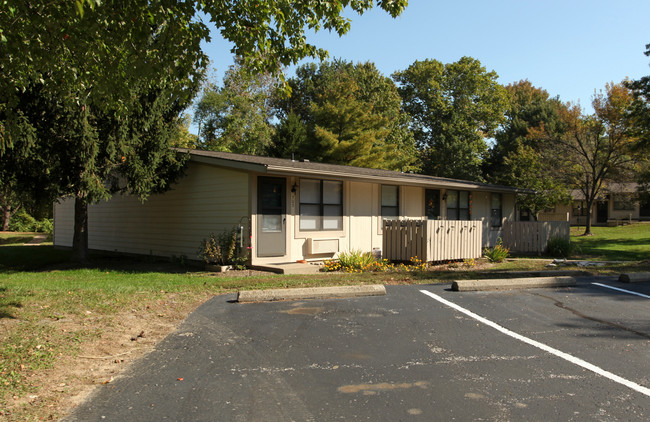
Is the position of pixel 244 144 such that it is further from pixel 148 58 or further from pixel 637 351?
pixel 637 351

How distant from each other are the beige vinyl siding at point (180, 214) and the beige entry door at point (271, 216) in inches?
16.5

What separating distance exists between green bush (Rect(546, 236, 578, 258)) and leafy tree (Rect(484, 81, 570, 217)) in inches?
136

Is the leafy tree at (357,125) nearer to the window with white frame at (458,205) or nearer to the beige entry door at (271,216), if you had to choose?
the window with white frame at (458,205)

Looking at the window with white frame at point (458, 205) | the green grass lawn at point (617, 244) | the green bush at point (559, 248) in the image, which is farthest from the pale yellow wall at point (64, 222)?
the green grass lawn at point (617, 244)

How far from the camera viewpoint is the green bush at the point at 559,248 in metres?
17.3

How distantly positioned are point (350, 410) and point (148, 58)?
A: 5556 mm

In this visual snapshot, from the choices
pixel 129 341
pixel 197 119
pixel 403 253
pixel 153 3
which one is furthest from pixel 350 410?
pixel 197 119

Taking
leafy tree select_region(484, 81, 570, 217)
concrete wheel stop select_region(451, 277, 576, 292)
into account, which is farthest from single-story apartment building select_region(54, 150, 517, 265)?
leafy tree select_region(484, 81, 570, 217)

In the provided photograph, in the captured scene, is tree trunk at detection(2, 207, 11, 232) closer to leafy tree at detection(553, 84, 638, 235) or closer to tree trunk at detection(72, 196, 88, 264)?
tree trunk at detection(72, 196, 88, 264)

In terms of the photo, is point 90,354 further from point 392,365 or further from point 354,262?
point 354,262

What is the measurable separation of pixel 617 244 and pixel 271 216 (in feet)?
62.7

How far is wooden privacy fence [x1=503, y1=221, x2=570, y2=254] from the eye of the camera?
18000mm

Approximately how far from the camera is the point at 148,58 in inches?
262

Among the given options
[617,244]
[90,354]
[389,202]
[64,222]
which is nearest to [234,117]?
[64,222]
